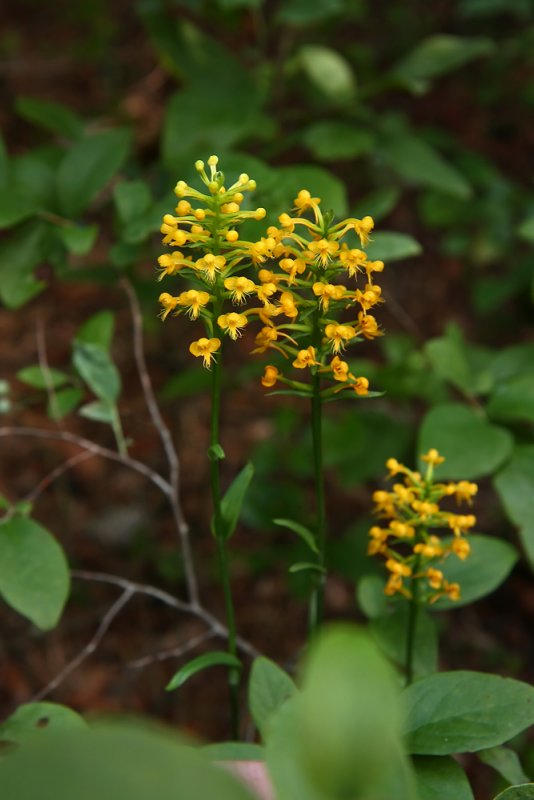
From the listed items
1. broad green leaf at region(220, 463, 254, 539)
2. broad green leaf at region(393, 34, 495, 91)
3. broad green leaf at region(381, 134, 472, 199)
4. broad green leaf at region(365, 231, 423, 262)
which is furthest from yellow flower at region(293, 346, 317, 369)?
broad green leaf at region(393, 34, 495, 91)

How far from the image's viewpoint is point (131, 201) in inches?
81.8

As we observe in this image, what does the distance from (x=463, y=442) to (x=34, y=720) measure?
42.8 inches

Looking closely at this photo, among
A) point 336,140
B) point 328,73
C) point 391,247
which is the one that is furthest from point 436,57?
→ point 391,247

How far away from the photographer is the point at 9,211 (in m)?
2.04

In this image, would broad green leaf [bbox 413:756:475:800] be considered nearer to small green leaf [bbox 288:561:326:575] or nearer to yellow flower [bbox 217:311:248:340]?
small green leaf [bbox 288:561:326:575]

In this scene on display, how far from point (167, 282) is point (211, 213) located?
4.09ft

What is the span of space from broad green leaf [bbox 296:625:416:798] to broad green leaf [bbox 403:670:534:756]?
28.8 inches

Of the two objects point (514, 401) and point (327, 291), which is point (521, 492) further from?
point (327, 291)

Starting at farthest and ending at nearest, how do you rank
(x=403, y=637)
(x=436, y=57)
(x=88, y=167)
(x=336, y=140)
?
(x=436, y=57)
(x=336, y=140)
(x=88, y=167)
(x=403, y=637)

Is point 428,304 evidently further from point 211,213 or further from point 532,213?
point 211,213

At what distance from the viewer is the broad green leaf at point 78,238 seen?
199 centimetres

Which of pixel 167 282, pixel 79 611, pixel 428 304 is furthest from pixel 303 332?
pixel 428 304

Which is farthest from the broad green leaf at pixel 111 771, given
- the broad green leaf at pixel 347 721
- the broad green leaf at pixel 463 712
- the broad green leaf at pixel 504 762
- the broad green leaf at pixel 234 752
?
the broad green leaf at pixel 504 762

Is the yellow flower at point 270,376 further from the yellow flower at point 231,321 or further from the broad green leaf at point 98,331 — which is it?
the broad green leaf at point 98,331
